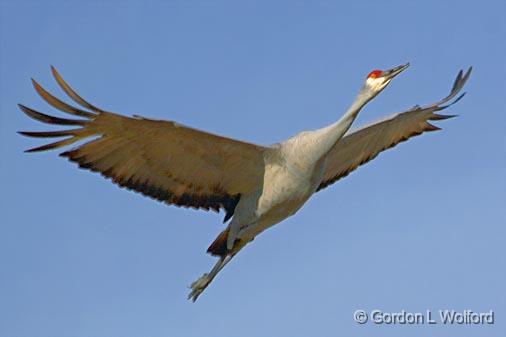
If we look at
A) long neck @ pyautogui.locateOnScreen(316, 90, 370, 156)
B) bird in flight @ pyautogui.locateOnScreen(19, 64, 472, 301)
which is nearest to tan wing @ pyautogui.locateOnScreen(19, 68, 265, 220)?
bird in flight @ pyautogui.locateOnScreen(19, 64, 472, 301)

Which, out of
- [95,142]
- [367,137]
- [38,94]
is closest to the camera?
[38,94]

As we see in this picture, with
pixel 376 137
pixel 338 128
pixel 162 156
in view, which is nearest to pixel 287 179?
pixel 338 128

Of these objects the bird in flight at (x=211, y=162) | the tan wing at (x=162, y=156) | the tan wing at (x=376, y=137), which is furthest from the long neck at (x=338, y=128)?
the tan wing at (x=376, y=137)

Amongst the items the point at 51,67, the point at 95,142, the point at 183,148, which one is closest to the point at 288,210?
the point at 183,148

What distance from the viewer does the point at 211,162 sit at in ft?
56.8

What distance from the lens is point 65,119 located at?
620 inches

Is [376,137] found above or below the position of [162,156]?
above

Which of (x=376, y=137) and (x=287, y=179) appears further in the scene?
(x=376, y=137)

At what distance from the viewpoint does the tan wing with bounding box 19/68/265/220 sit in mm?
15912

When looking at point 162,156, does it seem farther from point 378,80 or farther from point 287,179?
point 378,80

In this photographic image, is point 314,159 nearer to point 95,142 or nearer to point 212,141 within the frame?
point 212,141

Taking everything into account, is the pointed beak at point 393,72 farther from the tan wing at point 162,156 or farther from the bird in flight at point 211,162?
the tan wing at point 162,156

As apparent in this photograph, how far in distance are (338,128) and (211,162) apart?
79.3 inches

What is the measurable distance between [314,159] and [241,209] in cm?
165
